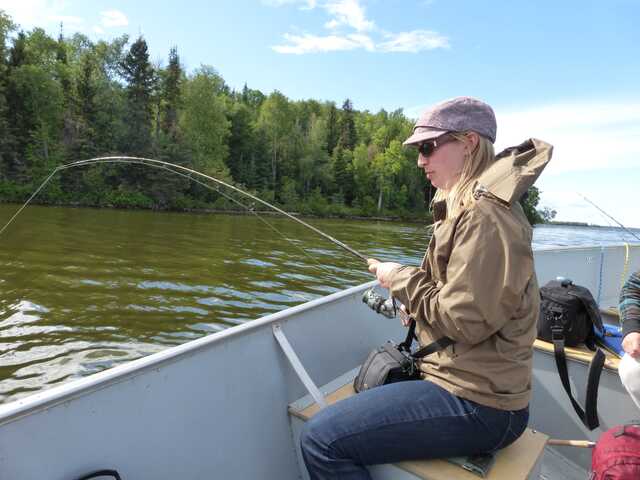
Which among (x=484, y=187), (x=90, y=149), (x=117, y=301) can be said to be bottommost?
(x=117, y=301)

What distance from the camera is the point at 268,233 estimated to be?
917 inches

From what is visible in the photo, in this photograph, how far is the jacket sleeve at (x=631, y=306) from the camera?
223 centimetres

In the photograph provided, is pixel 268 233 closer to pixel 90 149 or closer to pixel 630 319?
pixel 630 319

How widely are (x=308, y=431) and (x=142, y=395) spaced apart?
635 mm

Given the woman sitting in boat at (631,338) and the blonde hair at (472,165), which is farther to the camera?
the woman sitting in boat at (631,338)

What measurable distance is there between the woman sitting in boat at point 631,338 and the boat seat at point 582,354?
371 millimetres

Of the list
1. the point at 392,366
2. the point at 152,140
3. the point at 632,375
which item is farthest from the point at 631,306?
the point at 152,140

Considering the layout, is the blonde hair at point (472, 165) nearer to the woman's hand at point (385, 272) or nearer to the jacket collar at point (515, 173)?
the jacket collar at point (515, 173)

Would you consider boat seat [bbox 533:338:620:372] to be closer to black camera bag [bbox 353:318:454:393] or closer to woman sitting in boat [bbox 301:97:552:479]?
black camera bag [bbox 353:318:454:393]

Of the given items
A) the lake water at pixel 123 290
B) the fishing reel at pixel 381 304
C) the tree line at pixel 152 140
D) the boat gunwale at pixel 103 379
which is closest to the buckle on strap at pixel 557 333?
the fishing reel at pixel 381 304

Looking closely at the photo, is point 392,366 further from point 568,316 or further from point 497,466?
point 568,316

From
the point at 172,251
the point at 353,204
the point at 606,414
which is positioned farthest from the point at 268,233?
the point at 353,204

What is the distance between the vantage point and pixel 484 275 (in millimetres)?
1286

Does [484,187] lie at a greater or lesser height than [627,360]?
greater
